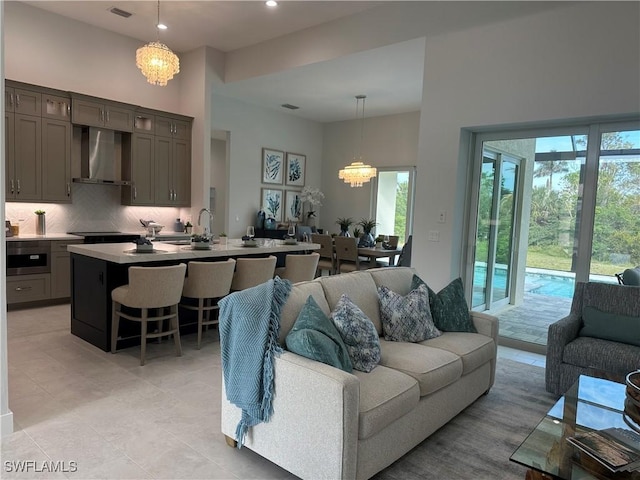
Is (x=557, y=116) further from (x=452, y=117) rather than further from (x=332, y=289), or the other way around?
(x=332, y=289)

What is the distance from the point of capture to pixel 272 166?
363 inches

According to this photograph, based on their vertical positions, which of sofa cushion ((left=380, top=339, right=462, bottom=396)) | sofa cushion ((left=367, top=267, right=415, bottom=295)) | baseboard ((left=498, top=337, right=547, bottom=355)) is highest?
sofa cushion ((left=367, top=267, right=415, bottom=295))

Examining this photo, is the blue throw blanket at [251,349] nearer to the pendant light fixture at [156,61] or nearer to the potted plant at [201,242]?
the potted plant at [201,242]

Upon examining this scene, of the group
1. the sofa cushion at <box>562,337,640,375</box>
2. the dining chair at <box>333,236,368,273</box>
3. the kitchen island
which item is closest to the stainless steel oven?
the kitchen island

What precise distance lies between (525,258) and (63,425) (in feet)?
14.8

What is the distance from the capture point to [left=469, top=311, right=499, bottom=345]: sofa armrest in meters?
3.38

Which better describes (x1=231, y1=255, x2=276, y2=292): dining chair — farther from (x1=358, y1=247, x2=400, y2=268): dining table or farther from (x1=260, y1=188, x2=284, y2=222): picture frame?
(x1=260, y1=188, x2=284, y2=222): picture frame

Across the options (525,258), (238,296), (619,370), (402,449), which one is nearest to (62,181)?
(238,296)

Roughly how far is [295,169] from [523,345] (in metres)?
6.41

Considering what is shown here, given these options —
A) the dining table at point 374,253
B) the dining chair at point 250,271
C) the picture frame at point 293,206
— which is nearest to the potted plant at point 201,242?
the dining chair at point 250,271

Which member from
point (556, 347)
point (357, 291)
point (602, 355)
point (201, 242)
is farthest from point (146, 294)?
point (602, 355)

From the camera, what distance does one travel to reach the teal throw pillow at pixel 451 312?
3.38m

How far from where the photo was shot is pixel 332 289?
294cm

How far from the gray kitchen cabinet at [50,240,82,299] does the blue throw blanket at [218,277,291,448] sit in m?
4.11
